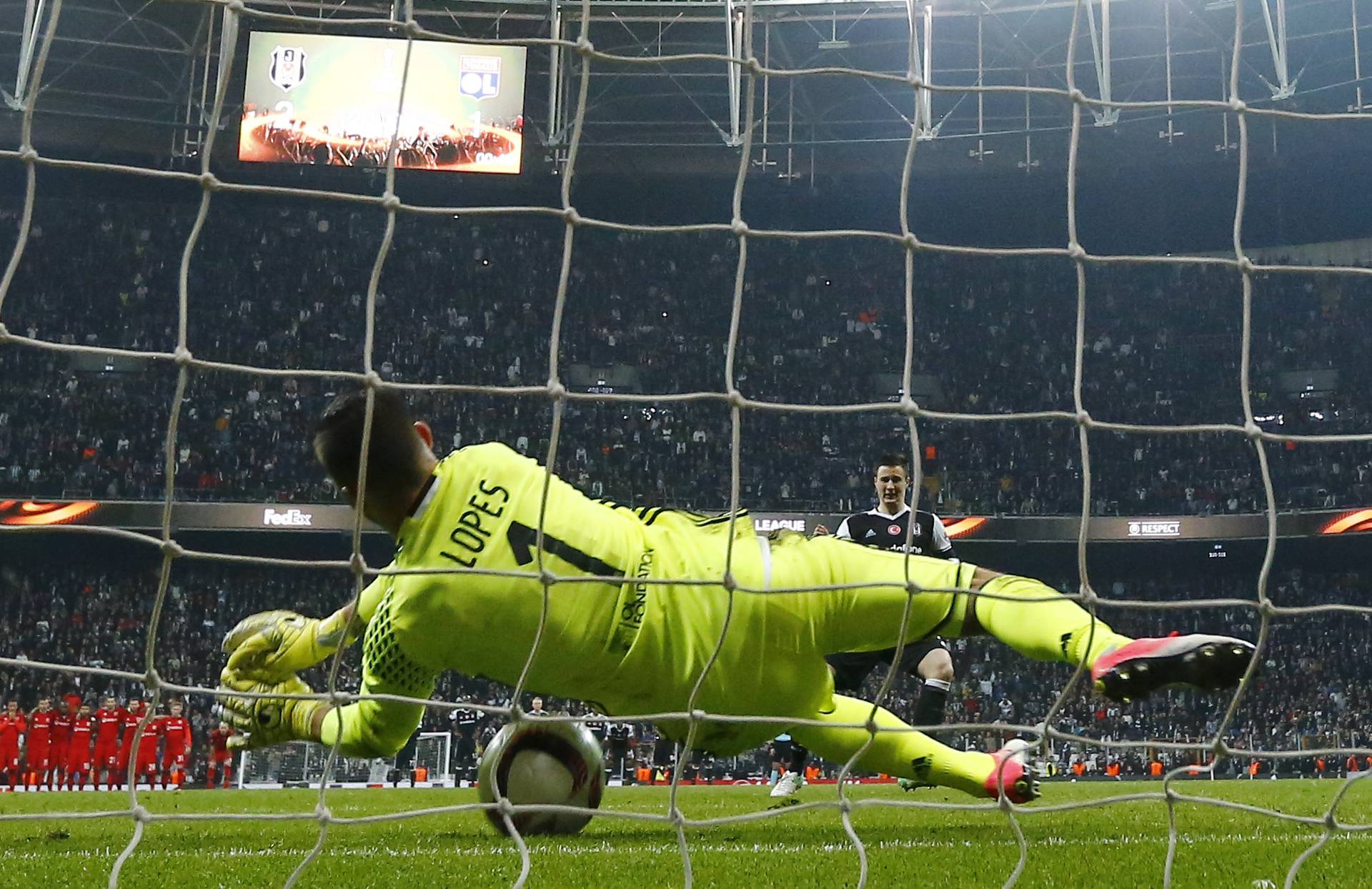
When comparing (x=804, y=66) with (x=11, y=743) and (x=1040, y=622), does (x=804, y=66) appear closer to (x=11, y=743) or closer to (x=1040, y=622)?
(x=11, y=743)

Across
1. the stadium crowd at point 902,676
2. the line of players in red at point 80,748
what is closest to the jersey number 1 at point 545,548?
the line of players in red at point 80,748

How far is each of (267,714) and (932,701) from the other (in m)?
4.12

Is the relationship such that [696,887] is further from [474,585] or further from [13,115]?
[13,115]

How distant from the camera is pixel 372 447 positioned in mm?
3135

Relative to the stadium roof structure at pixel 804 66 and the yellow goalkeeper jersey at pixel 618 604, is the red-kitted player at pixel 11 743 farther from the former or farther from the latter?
the yellow goalkeeper jersey at pixel 618 604

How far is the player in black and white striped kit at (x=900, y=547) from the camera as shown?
6734 millimetres

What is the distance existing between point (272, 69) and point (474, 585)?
18302mm

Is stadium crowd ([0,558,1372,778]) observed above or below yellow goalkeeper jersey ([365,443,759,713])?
below

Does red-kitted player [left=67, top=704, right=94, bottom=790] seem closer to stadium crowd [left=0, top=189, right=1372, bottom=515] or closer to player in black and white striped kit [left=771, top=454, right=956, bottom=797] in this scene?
stadium crowd [left=0, top=189, right=1372, bottom=515]

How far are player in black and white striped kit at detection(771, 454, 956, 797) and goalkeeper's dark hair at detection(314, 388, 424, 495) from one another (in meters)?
3.85

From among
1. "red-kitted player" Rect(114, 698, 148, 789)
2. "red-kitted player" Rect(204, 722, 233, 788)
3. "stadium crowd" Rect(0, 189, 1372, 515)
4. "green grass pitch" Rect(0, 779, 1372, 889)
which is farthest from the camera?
"stadium crowd" Rect(0, 189, 1372, 515)

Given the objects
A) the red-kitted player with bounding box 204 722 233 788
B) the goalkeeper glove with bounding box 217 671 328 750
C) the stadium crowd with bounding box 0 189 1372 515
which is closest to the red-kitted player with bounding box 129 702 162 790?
the red-kitted player with bounding box 204 722 233 788

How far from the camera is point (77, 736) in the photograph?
1427 cm

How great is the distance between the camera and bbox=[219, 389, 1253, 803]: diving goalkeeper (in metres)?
3.09
